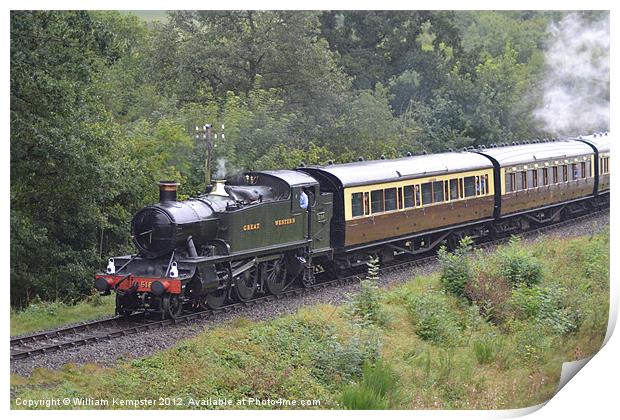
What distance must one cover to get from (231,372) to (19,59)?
20.0ft

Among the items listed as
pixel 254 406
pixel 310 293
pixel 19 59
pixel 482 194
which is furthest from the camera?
pixel 482 194

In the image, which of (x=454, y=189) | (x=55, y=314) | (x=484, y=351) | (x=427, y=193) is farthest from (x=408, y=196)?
(x=55, y=314)

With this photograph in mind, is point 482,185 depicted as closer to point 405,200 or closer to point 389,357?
point 405,200

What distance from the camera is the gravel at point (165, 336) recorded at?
13.7 metres

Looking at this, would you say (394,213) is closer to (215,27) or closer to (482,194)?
(482,194)

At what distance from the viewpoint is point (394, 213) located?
21109 millimetres

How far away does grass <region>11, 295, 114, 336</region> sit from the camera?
15.3 metres

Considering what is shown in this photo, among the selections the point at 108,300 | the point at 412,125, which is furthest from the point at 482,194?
the point at 108,300

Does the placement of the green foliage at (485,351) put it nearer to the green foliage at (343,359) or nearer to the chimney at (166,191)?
the green foliage at (343,359)

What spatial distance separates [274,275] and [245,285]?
0.93 m

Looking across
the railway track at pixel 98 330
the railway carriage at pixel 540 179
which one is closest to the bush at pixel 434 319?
the railway track at pixel 98 330

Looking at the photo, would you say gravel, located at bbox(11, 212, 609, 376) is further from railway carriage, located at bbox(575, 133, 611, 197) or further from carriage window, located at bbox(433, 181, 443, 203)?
railway carriage, located at bbox(575, 133, 611, 197)

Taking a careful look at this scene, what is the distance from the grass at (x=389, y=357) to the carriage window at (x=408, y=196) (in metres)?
3.10

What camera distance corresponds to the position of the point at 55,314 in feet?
52.8
